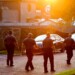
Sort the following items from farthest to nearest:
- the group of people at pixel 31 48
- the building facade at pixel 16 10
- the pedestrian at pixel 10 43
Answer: the building facade at pixel 16 10, the pedestrian at pixel 10 43, the group of people at pixel 31 48

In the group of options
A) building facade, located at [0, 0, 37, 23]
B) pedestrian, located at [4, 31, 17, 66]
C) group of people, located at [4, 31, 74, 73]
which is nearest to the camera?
group of people, located at [4, 31, 74, 73]

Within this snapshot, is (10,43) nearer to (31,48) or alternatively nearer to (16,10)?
(31,48)

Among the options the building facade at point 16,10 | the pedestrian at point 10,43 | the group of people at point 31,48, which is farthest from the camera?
the building facade at point 16,10

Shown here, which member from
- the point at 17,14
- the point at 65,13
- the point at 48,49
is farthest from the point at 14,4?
the point at 48,49

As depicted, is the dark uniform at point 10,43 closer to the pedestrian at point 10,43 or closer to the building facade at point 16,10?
the pedestrian at point 10,43

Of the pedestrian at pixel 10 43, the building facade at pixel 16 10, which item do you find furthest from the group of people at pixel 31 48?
the building facade at pixel 16 10

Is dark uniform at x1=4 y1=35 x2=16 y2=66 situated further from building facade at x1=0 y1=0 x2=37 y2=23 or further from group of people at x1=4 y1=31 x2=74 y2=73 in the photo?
building facade at x1=0 y1=0 x2=37 y2=23

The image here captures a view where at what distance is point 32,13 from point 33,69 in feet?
148

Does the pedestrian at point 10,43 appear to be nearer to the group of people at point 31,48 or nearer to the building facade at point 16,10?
the group of people at point 31,48

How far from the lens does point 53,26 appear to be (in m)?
42.8

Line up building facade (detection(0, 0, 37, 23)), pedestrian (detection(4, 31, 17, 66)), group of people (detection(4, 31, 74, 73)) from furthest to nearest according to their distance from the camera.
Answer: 1. building facade (detection(0, 0, 37, 23))
2. pedestrian (detection(4, 31, 17, 66))
3. group of people (detection(4, 31, 74, 73))

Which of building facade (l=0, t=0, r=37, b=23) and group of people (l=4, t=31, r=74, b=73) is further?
building facade (l=0, t=0, r=37, b=23)

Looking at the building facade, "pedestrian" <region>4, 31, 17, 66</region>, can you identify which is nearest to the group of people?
"pedestrian" <region>4, 31, 17, 66</region>

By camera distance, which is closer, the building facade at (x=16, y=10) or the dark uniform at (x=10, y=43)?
the dark uniform at (x=10, y=43)
